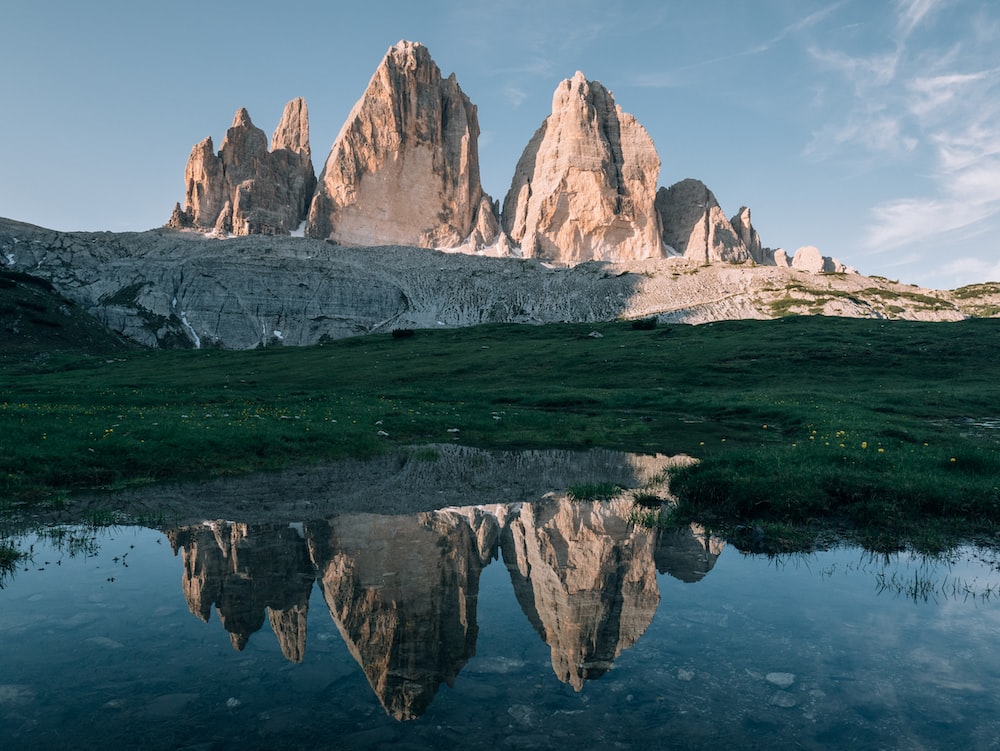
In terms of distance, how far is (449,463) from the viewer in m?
19.1

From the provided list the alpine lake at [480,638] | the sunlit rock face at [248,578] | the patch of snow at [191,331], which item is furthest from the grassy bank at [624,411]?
the patch of snow at [191,331]

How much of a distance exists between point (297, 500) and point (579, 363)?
1777 inches

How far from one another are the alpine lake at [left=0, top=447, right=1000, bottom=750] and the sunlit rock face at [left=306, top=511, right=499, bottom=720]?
0.13ft

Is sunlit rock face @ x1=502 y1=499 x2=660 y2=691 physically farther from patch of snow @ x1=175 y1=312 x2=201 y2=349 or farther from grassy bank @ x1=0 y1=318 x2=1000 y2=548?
patch of snow @ x1=175 y1=312 x2=201 y2=349

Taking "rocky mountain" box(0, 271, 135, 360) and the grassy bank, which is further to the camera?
"rocky mountain" box(0, 271, 135, 360)

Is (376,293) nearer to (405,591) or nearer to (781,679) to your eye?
(405,591)

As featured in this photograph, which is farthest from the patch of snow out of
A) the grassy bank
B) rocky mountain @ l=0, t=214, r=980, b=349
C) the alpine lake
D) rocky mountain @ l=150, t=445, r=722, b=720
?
the alpine lake

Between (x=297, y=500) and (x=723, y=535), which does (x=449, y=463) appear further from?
(x=723, y=535)

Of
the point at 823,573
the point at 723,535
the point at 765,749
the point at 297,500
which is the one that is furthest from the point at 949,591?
the point at 297,500

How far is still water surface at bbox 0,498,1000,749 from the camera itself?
18.9 feet

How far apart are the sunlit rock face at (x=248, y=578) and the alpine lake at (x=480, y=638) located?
0.14 feet

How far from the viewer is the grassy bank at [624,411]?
1365 centimetres

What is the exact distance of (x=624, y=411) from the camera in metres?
34.0

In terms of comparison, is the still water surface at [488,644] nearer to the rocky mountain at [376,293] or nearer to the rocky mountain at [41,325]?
the rocky mountain at [41,325]
